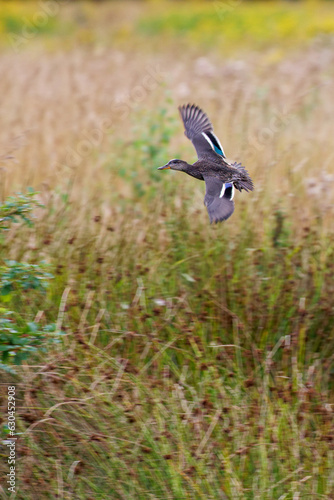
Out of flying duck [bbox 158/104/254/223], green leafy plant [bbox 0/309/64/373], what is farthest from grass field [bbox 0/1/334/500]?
flying duck [bbox 158/104/254/223]

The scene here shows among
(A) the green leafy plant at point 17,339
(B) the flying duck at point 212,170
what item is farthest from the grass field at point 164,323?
(B) the flying duck at point 212,170

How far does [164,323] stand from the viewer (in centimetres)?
338

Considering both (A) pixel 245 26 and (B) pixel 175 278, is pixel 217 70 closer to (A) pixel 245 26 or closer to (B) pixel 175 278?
(B) pixel 175 278

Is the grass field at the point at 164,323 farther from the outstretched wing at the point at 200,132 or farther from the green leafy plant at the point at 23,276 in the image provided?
the outstretched wing at the point at 200,132

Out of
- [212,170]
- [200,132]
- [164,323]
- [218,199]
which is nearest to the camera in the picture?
[218,199]

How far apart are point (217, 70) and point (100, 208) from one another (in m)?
4.64

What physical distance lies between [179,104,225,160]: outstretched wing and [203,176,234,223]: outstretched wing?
31 centimetres

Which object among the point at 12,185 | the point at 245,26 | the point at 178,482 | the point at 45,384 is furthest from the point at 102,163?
the point at 245,26

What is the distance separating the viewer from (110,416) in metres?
2.88

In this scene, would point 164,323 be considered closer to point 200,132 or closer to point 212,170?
point 212,170

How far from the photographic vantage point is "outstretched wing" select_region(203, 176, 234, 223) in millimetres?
2783

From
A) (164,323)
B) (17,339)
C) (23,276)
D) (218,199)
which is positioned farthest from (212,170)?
(17,339)

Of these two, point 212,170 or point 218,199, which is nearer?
point 218,199

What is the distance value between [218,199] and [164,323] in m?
0.78
